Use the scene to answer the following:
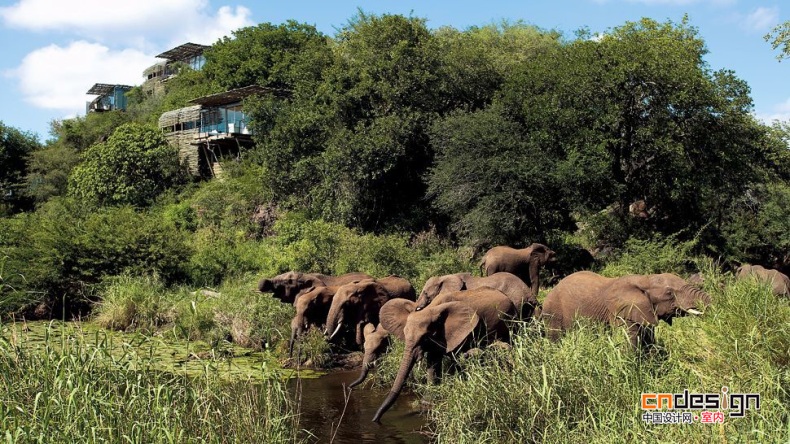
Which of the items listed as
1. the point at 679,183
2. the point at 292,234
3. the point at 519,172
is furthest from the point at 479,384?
the point at 292,234

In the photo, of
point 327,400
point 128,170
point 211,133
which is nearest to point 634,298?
point 327,400

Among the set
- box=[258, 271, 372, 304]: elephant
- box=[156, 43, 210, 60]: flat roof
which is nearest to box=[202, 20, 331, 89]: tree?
box=[156, 43, 210, 60]: flat roof

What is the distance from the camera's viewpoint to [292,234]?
2478cm

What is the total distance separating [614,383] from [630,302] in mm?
2666

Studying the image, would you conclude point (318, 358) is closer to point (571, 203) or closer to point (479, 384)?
point (479, 384)

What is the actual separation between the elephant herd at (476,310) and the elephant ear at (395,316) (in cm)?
1

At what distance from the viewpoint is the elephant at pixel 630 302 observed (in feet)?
32.0

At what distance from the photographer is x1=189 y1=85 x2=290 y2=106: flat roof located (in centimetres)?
3557

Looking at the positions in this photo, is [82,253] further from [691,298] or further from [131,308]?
[691,298]

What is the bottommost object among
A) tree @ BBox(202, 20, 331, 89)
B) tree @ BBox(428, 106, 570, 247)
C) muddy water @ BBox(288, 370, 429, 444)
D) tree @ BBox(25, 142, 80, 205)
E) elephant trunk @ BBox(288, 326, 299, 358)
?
muddy water @ BBox(288, 370, 429, 444)

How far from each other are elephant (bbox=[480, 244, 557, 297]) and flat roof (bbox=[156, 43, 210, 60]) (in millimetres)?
50407

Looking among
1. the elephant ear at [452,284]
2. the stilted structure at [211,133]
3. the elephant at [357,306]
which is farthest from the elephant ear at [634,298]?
the stilted structure at [211,133]

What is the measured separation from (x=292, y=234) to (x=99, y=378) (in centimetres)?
1810

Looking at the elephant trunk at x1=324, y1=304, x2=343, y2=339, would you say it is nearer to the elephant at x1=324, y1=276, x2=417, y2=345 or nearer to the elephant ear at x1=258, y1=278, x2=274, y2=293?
the elephant at x1=324, y1=276, x2=417, y2=345
